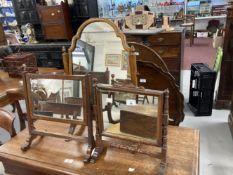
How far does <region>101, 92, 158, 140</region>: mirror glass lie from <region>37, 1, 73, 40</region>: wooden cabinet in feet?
9.24

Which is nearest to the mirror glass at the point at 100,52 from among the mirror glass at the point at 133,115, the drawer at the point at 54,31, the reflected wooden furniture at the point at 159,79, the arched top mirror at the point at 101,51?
the arched top mirror at the point at 101,51

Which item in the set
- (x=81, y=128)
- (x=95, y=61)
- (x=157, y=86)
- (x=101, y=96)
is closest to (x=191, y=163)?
(x=101, y=96)

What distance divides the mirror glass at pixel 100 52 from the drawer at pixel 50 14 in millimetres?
2439

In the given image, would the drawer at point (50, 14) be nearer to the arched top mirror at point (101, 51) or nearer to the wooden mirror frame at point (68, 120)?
the arched top mirror at point (101, 51)

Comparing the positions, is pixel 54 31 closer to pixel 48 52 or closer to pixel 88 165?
pixel 48 52

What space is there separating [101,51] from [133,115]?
0.49m

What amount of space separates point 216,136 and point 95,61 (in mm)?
1677

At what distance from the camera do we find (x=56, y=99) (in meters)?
0.99

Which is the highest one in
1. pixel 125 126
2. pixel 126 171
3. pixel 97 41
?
pixel 97 41

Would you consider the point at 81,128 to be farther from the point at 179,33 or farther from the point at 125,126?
the point at 179,33

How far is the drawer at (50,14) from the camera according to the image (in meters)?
3.38

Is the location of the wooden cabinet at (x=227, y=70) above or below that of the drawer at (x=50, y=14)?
below

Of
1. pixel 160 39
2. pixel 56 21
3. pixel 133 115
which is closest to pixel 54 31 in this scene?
pixel 56 21

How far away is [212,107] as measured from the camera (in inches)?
107
